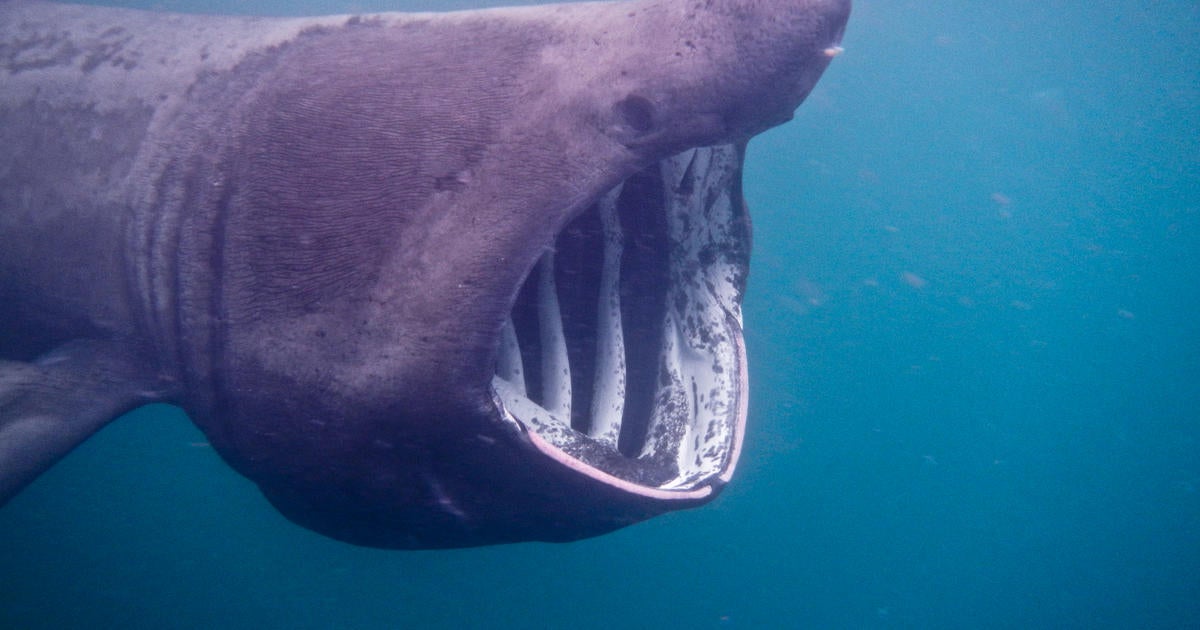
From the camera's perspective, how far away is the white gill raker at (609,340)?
8.68 feet

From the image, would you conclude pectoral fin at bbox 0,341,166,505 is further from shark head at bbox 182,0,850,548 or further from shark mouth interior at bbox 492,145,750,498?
shark mouth interior at bbox 492,145,750,498

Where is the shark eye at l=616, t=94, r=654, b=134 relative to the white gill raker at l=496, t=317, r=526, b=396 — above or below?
above

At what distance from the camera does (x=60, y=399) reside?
2.32 meters

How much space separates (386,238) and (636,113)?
0.76 meters

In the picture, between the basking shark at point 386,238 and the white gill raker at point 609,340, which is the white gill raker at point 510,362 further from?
the white gill raker at point 609,340

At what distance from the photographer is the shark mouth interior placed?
7.54ft

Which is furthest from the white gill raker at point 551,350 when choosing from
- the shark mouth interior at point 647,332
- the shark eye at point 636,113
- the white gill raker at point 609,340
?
the shark eye at point 636,113

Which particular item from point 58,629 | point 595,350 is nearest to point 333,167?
point 595,350

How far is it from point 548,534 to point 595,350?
0.86m

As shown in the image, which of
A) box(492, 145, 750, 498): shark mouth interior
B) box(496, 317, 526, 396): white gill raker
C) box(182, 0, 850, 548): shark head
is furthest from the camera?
box(496, 317, 526, 396): white gill raker

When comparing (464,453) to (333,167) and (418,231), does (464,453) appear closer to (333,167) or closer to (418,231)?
(418,231)

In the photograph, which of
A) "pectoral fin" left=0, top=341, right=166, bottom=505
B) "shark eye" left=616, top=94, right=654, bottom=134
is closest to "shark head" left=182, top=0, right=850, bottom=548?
"shark eye" left=616, top=94, right=654, bottom=134

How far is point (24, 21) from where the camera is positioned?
9.05 ft

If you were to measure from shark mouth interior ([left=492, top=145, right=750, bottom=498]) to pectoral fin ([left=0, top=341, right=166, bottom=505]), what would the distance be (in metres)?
1.34
